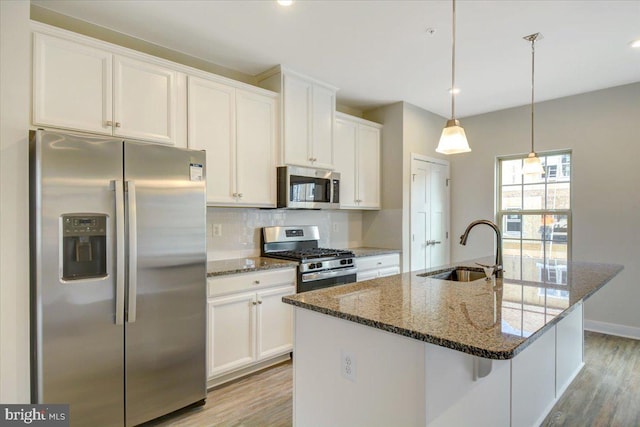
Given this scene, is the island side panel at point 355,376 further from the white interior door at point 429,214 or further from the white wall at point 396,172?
the white interior door at point 429,214

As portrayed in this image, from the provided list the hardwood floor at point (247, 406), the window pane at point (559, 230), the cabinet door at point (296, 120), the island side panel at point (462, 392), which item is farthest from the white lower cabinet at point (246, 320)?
the window pane at point (559, 230)

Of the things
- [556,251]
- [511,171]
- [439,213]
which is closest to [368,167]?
[439,213]

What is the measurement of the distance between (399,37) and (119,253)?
2.45m

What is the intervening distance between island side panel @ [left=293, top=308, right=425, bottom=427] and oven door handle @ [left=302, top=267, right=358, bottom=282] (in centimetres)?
140

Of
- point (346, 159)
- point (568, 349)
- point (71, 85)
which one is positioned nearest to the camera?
point (71, 85)

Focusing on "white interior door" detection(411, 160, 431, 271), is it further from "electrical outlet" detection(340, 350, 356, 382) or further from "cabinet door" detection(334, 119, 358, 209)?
"electrical outlet" detection(340, 350, 356, 382)

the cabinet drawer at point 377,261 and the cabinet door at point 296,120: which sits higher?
the cabinet door at point 296,120

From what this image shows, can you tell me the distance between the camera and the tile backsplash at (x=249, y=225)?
3.13m

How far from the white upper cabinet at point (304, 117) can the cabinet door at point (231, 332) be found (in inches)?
53.9

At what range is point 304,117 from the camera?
11.3 ft

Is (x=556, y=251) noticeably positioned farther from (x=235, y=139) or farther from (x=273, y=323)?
(x=235, y=139)

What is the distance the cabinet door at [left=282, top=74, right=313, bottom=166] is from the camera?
10.9 ft

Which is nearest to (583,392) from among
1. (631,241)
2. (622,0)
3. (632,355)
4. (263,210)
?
(632,355)

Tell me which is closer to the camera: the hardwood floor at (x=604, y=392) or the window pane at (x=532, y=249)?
the hardwood floor at (x=604, y=392)
